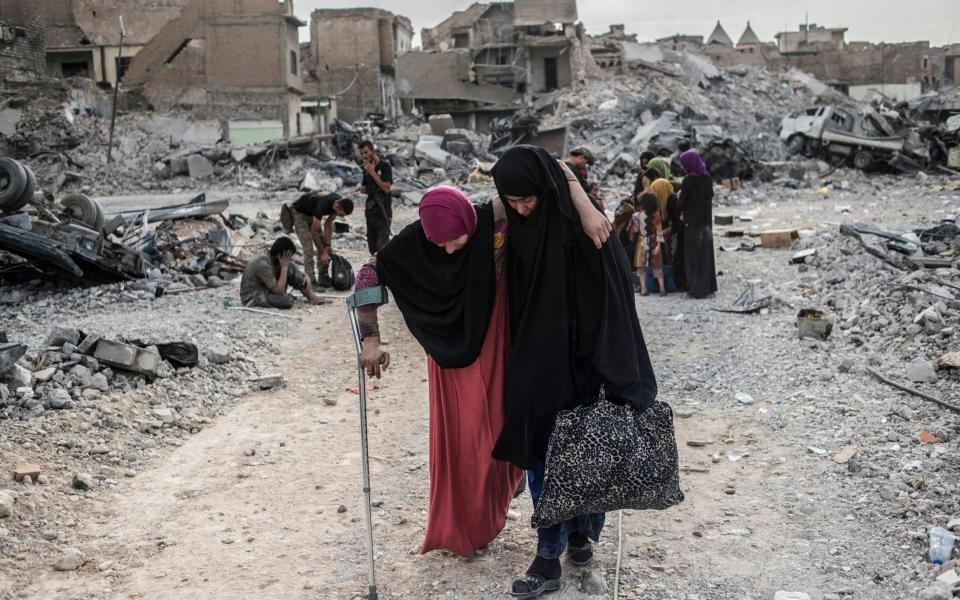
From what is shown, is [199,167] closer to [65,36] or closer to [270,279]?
[270,279]

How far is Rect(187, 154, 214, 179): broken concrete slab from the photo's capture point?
86.2ft

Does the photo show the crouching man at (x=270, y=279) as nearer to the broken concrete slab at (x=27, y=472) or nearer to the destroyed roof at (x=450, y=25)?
the broken concrete slab at (x=27, y=472)

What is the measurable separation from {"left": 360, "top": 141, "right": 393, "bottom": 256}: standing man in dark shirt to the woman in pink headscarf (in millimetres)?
6088

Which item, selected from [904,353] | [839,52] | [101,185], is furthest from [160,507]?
[839,52]

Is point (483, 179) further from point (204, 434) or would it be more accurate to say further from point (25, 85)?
point (204, 434)

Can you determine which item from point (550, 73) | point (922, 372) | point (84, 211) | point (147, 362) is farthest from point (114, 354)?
point (550, 73)

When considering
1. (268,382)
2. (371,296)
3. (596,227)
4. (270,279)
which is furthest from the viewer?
(270,279)

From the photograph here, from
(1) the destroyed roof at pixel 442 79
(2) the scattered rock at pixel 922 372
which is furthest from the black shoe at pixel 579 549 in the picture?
(1) the destroyed roof at pixel 442 79

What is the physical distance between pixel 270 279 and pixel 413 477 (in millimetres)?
4777

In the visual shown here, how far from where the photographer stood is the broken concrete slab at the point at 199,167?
86.2 feet

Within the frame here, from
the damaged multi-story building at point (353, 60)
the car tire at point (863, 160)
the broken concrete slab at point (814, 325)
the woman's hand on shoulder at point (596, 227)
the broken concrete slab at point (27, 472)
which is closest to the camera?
the woman's hand on shoulder at point (596, 227)

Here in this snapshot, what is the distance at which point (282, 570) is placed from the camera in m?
3.58

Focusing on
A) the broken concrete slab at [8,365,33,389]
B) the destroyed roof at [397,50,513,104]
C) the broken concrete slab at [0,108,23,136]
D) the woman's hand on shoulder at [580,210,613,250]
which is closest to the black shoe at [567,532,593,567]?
the woman's hand on shoulder at [580,210,613,250]

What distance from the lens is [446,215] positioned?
3.10 metres
